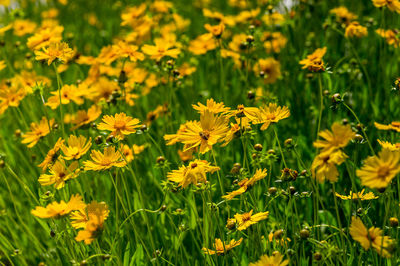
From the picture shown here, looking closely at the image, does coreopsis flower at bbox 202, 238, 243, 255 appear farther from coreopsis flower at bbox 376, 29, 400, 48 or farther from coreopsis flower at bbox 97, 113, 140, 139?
coreopsis flower at bbox 376, 29, 400, 48

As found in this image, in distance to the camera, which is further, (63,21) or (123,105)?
(63,21)

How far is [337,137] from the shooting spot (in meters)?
1.04

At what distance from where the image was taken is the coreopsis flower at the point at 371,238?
1.08 m

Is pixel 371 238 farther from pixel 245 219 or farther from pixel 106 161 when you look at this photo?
pixel 106 161

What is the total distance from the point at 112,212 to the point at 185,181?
0.58 meters

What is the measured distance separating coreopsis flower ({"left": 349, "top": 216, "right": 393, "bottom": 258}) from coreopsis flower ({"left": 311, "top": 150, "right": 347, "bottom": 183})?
0.12m

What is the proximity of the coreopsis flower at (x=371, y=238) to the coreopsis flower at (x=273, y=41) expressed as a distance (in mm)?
1531

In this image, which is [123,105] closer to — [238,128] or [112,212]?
[112,212]

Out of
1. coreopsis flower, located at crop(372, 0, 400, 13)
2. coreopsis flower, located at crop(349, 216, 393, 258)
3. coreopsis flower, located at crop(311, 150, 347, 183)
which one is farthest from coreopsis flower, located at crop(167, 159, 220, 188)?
coreopsis flower, located at crop(372, 0, 400, 13)

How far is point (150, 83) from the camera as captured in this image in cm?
239

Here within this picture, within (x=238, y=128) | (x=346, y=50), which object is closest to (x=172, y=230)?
(x=238, y=128)

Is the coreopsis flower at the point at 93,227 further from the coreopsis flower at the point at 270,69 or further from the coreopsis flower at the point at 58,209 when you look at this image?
the coreopsis flower at the point at 270,69

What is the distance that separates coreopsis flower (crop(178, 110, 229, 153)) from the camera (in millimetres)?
1315

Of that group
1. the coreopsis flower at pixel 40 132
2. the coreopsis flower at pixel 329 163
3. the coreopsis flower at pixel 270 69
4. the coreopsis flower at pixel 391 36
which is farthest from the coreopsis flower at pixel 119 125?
the coreopsis flower at pixel 391 36
